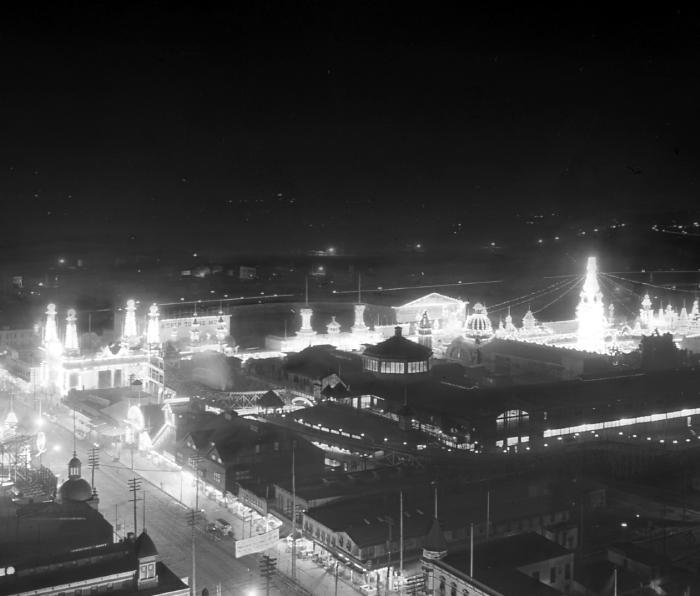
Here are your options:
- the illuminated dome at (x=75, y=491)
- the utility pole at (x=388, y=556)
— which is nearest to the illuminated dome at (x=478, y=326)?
the utility pole at (x=388, y=556)

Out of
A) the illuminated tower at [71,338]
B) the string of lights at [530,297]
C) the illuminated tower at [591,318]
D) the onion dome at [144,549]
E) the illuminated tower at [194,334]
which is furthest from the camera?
the string of lights at [530,297]

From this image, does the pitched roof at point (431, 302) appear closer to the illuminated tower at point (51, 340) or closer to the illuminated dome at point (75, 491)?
the illuminated tower at point (51, 340)

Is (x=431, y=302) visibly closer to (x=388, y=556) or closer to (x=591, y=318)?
(x=591, y=318)

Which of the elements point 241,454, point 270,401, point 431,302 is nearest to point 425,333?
point 431,302

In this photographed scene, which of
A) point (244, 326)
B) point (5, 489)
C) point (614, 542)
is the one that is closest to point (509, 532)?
point (614, 542)

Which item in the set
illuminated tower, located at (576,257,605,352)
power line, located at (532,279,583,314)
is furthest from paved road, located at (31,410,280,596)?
power line, located at (532,279,583,314)

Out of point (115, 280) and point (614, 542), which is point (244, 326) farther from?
point (614, 542)

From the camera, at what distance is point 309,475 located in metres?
28.6

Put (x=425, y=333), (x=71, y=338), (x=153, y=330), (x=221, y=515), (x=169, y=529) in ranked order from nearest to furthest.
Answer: (x=169, y=529) < (x=221, y=515) < (x=71, y=338) < (x=153, y=330) < (x=425, y=333)

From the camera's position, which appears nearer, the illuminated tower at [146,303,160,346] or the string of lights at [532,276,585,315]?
the illuminated tower at [146,303,160,346]

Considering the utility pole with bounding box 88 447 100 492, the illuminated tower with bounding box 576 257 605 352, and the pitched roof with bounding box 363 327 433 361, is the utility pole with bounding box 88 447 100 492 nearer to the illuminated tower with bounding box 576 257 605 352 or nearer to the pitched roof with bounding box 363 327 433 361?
the pitched roof with bounding box 363 327 433 361

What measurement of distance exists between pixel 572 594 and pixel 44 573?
11.8 meters

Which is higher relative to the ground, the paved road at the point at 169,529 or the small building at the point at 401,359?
the small building at the point at 401,359

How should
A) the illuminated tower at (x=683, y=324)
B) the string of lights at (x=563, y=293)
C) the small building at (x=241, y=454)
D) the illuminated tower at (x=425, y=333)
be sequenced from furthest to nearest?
the string of lights at (x=563, y=293), the illuminated tower at (x=683, y=324), the illuminated tower at (x=425, y=333), the small building at (x=241, y=454)
